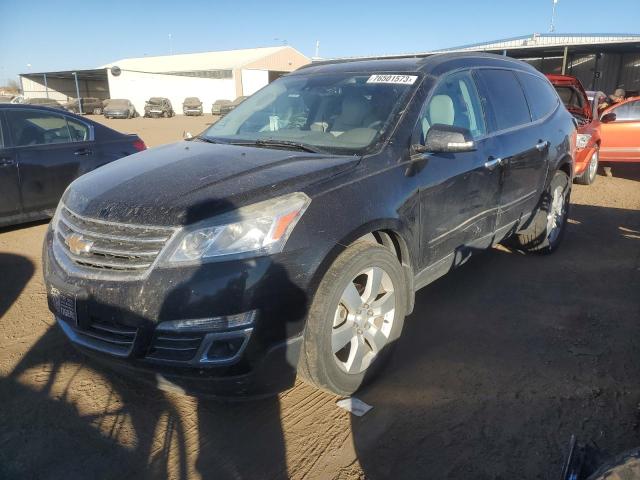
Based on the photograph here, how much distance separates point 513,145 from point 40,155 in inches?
201

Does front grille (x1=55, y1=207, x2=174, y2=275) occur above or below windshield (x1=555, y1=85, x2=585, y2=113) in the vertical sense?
below

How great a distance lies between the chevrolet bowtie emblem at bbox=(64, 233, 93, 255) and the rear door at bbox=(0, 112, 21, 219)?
12.2 ft

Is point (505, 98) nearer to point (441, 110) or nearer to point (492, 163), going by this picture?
point (492, 163)

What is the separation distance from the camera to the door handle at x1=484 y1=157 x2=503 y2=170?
3.72 m

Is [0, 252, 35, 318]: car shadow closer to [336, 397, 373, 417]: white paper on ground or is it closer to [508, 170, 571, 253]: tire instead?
[336, 397, 373, 417]: white paper on ground

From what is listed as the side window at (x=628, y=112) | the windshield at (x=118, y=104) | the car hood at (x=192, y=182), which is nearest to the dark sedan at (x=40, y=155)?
the car hood at (x=192, y=182)

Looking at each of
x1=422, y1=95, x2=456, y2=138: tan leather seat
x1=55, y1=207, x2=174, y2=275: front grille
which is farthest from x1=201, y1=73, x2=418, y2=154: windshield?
x1=55, y1=207, x2=174, y2=275: front grille

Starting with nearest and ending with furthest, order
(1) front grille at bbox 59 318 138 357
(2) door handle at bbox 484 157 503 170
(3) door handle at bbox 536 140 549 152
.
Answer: (1) front grille at bbox 59 318 138 357 → (2) door handle at bbox 484 157 503 170 → (3) door handle at bbox 536 140 549 152

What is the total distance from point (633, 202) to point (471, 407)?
6529 mm

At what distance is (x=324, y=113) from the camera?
11.8 ft

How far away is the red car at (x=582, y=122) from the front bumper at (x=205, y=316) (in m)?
7.69

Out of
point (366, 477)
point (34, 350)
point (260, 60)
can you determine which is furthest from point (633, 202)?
point (260, 60)

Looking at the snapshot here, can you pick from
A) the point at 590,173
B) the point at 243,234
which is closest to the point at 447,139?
the point at 243,234

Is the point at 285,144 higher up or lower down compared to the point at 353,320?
higher up
